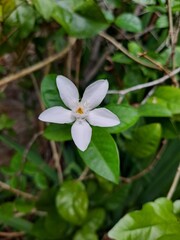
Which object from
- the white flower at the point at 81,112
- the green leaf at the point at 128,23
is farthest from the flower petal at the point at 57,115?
the green leaf at the point at 128,23

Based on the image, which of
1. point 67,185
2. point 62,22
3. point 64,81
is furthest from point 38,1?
point 67,185

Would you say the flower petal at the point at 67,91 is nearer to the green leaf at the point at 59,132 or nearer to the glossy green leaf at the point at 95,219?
the green leaf at the point at 59,132

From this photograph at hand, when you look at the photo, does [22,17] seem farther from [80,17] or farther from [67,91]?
[67,91]

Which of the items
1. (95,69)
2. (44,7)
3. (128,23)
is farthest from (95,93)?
(95,69)

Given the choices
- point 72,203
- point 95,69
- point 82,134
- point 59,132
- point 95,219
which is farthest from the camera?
point 95,69

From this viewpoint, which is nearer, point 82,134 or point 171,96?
point 82,134

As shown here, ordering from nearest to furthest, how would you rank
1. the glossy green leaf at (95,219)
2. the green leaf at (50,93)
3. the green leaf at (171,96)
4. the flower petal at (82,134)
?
the flower petal at (82,134)
the green leaf at (50,93)
the green leaf at (171,96)
the glossy green leaf at (95,219)

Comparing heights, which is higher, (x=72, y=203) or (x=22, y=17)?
(x=22, y=17)
